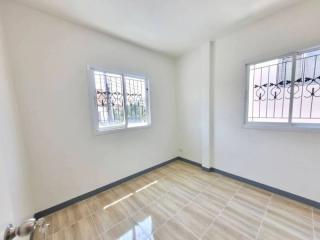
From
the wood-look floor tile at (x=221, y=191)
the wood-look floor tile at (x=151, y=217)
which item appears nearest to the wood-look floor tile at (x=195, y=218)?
the wood-look floor tile at (x=151, y=217)

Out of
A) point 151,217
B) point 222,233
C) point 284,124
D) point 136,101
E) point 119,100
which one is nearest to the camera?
point 222,233

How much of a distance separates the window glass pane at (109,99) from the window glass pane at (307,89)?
8.39 ft

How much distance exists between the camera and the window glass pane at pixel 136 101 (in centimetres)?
265

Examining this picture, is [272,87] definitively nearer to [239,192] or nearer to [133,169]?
[239,192]

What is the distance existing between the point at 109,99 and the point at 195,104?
1751mm

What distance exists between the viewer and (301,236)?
1444 mm

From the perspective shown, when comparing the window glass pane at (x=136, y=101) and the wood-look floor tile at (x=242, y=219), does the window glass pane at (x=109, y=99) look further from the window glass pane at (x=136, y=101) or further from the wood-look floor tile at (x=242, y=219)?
the wood-look floor tile at (x=242, y=219)

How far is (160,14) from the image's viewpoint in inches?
72.8

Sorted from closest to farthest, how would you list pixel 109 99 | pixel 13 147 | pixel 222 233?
pixel 13 147, pixel 222 233, pixel 109 99

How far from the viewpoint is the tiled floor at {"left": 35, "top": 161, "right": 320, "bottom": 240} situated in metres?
1.53

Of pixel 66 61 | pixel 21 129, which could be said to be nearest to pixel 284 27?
pixel 66 61

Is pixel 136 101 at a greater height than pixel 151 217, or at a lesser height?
greater

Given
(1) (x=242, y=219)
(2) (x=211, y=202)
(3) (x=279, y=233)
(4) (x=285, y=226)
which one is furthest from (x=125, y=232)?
(4) (x=285, y=226)

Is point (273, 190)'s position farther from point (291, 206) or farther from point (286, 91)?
point (286, 91)
